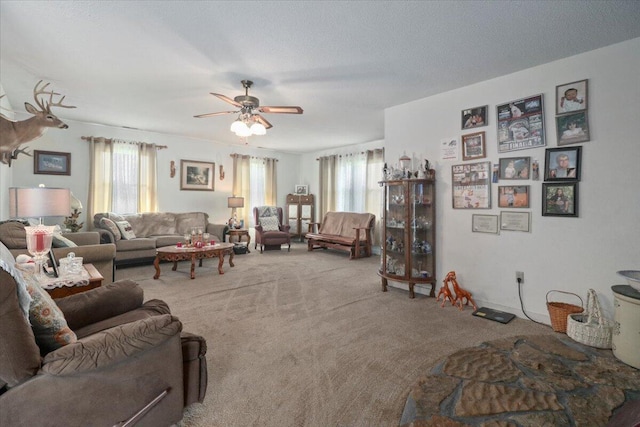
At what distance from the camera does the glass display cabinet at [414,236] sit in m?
3.67

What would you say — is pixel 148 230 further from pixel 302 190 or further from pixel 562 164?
pixel 562 164

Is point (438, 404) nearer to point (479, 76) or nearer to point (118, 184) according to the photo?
point (479, 76)

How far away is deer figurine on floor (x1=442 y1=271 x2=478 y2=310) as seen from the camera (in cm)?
328

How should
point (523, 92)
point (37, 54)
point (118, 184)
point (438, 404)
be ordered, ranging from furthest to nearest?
point (118, 184)
point (523, 92)
point (37, 54)
point (438, 404)

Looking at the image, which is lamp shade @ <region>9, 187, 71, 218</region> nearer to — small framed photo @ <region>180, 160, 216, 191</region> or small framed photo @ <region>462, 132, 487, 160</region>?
small framed photo @ <region>462, 132, 487, 160</region>

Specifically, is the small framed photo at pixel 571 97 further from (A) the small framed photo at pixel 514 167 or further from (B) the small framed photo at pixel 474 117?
(B) the small framed photo at pixel 474 117

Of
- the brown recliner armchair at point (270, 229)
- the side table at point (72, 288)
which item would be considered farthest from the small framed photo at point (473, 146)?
the brown recliner armchair at point (270, 229)

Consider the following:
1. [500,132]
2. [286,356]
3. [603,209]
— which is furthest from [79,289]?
[603,209]

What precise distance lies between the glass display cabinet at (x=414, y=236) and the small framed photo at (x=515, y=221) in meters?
0.75

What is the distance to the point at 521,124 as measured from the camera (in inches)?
118

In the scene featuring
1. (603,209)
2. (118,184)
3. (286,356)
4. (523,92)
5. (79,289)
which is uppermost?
(523,92)

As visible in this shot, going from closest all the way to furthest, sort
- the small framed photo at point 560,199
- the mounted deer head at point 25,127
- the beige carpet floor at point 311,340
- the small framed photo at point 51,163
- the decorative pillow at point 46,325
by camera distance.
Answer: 1. the decorative pillow at point 46,325
2. the beige carpet floor at point 311,340
3. the small framed photo at point 560,199
4. the mounted deer head at point 25,127
5. the small framed photo at point 51,163

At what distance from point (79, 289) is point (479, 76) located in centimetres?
417

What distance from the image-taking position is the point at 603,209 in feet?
8.41
